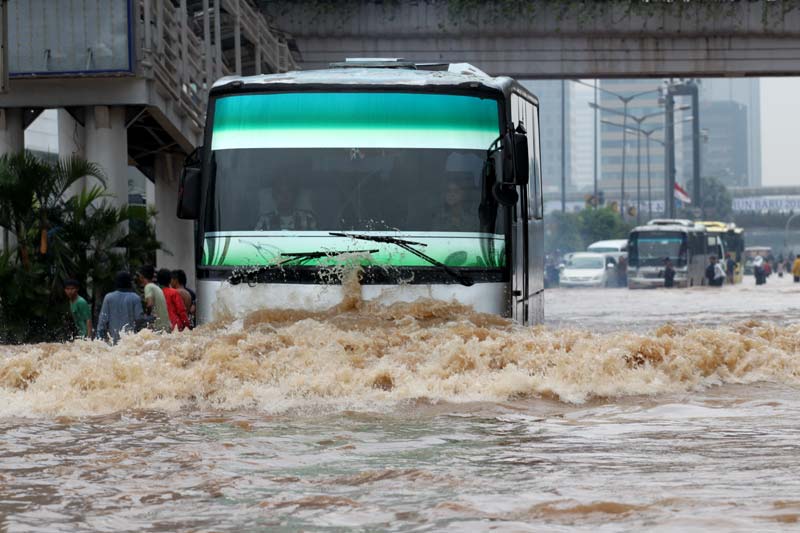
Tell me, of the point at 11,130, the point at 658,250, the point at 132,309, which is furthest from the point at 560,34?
the point at 658,250

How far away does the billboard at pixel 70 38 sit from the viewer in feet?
79.9

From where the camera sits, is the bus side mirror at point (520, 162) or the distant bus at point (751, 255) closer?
the bus side mirror at point (520, 162)

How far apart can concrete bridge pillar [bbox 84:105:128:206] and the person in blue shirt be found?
7.19 m

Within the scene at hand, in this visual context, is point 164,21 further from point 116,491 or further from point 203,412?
point 116,491

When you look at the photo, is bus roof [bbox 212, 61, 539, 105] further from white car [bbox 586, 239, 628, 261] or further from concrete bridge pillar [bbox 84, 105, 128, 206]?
white car [bbox 586, 239, 628, 261]

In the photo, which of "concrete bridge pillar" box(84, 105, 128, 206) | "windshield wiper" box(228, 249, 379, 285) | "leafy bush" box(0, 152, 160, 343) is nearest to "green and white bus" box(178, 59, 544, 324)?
"windshield wiper" box(228, 249, 379, 285)

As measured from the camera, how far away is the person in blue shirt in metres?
17.8

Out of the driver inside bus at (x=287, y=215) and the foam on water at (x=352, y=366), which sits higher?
the driver inside bus at (x=287, y=215)

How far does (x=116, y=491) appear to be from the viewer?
29.1ft

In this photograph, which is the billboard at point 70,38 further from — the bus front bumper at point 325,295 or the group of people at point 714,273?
the group of people at point 714,273

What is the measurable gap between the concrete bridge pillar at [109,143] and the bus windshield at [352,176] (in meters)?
10.5

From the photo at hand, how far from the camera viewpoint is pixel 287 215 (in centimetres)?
1470

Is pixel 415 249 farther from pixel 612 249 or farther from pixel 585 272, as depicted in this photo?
pixel 612 249

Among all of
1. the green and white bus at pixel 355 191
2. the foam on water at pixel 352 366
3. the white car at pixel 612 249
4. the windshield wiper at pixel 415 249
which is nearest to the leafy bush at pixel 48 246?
the foam on water at pixel 352 366
